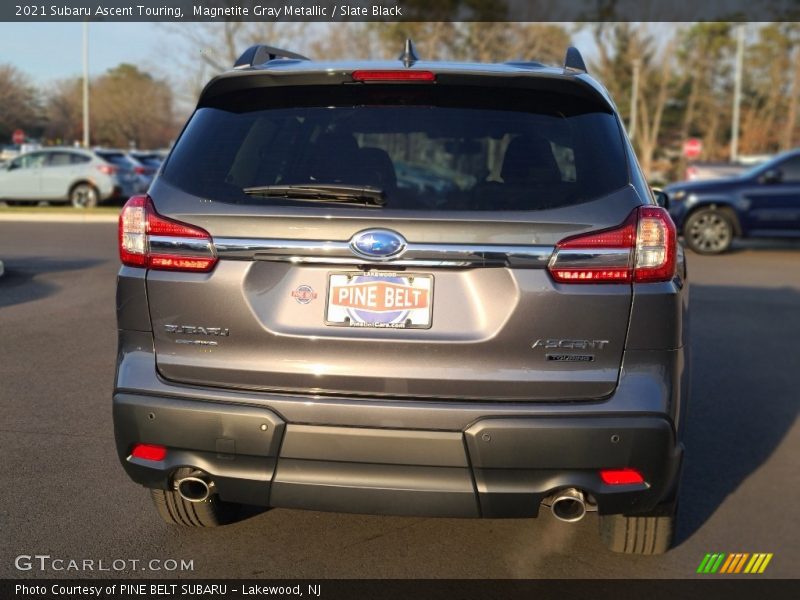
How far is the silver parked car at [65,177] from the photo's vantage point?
2616 centimetres

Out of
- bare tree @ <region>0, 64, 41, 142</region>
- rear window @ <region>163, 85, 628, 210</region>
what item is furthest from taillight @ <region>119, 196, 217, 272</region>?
bare tree @ <region>0, 64, 41, 142</region>

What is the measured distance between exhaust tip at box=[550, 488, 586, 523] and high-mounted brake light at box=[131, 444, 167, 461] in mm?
1371

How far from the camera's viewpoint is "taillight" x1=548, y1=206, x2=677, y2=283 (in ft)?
10.7

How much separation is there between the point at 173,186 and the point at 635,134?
58.0 meters

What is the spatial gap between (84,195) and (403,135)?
24.1 m

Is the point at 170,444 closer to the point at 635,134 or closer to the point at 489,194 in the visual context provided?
the point at 489,194

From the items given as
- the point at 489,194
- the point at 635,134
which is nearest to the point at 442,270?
the point at 489,194

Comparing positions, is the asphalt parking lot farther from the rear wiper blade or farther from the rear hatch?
the rear wiper blade

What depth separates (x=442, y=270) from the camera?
3281 millimetres

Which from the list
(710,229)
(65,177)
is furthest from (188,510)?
(65,177)

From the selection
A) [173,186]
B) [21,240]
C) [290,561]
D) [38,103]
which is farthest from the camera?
[38,103]

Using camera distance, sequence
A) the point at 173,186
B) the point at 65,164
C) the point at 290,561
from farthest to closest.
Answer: the point at 65,164
the point at 290,561
the point at 173,186

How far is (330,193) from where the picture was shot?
133 inches

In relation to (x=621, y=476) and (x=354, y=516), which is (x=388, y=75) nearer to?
(x=621, y=476)
